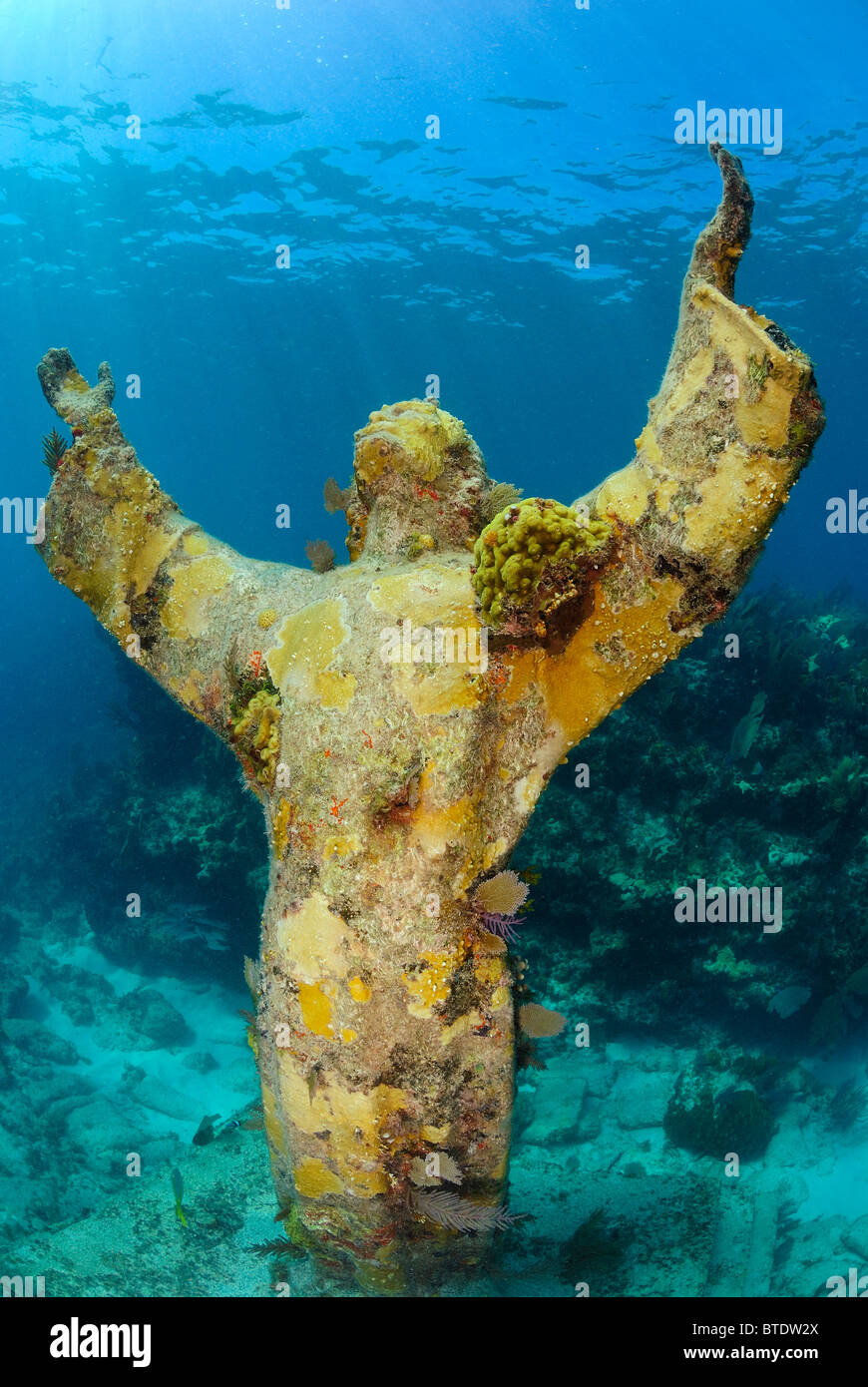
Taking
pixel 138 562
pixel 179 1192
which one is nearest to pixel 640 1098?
pixel 179 1192

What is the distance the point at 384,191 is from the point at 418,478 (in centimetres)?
2793

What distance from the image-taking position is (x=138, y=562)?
4.57 metres

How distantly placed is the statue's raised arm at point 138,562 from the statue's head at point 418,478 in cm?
63

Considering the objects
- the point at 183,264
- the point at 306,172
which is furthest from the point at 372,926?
the point at 183,264

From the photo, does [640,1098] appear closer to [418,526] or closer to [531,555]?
[418,526]

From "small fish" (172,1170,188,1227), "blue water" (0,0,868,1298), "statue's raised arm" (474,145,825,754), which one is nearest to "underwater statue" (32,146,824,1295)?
"statue's raised arm" (474,145,825,754)

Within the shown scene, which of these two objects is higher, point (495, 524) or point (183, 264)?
point (183, 264)

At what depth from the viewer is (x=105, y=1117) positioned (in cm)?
959

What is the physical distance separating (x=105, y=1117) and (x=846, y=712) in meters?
11.6

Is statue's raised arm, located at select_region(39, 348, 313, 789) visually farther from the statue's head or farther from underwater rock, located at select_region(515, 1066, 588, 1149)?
underwater rock, located at select_region(515, 1066, 588, 1149)

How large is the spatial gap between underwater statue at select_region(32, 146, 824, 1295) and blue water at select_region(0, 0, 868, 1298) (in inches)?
379

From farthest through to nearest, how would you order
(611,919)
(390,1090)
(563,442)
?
(563,442) → (611,919) → (390,1090)

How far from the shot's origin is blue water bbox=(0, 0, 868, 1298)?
20234 mm
